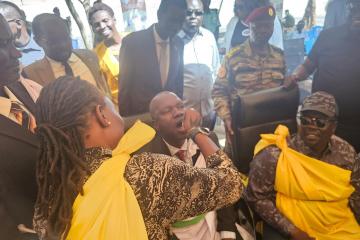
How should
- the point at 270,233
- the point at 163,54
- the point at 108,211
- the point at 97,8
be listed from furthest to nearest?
the point at 163,54 → the point at 97,8 → the point at 270,233 → the point at 108,211

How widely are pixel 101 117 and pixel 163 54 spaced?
160 centimetres

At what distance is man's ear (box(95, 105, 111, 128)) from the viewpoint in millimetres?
808

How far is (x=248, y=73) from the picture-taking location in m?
2.46

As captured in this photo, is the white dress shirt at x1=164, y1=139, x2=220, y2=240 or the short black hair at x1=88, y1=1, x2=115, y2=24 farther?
the short black hair at x1=88, y1=1, x2=115, y2=24

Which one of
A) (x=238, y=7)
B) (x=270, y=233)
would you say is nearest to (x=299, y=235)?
(x=270, y=233)

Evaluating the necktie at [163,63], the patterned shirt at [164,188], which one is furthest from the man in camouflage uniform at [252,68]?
the patterned shirt at [164,188]

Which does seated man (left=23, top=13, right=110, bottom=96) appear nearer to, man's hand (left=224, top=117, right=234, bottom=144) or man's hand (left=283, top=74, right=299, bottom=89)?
man's hand (left=224, top=117, right=234, bottom=144)

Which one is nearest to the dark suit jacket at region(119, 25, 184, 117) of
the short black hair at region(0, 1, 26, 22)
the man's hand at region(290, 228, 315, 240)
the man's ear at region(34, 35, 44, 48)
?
the man's ear at region(34, 35, 44, 48)

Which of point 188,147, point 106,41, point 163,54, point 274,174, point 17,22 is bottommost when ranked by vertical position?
point 274,174

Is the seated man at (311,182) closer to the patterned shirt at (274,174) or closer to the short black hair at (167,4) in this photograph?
the patterned shirt at (274,174)

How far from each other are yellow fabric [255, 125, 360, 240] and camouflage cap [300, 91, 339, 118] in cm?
25

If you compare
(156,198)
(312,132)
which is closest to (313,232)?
(312,132)

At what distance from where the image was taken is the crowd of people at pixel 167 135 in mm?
778

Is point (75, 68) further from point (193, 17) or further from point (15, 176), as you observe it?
point (193, 17)
